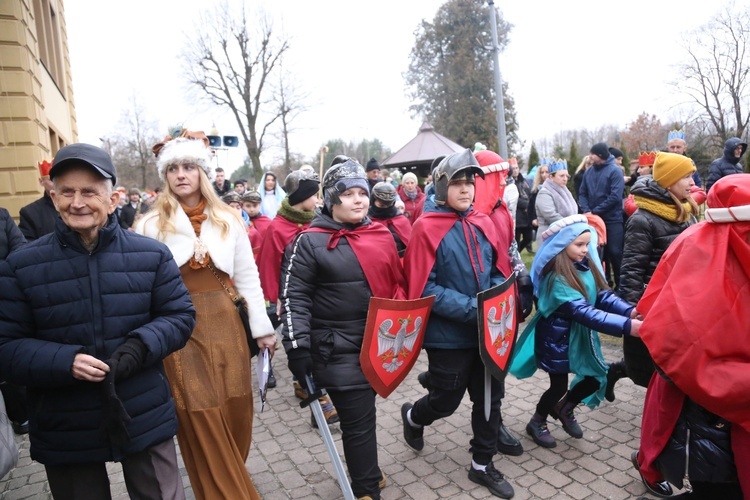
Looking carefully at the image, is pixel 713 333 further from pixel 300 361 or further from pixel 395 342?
pixel 300 361

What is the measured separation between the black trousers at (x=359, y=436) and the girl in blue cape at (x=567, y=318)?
1.42 m

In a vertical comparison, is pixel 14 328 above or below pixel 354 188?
below

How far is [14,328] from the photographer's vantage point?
2.30m

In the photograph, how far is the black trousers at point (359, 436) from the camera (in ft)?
10.8

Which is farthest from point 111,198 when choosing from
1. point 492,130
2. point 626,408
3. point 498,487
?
point 492,130

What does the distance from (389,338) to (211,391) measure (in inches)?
42.6

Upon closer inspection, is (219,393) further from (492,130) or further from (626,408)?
(492,130)

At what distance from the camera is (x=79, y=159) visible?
2312mm

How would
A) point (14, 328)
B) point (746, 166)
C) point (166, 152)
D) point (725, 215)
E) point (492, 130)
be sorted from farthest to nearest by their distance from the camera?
point (492, 130)
point (746, 166)
point (166, 152)
point (14, 328)
point (725, 215)

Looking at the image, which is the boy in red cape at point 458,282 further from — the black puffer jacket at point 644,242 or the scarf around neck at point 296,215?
the scarf around neck at point 296,215

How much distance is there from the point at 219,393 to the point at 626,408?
134 inches

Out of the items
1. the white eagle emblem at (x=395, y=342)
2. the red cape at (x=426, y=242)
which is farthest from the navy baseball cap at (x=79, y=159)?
the red cape at (x=426, y=242)

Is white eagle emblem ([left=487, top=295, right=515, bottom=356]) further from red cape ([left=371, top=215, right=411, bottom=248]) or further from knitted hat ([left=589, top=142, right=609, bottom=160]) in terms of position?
knitted hat ([left=589, top=142, right=609, bottom=160])

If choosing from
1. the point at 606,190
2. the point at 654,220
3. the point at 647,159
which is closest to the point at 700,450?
the point at 654,220
